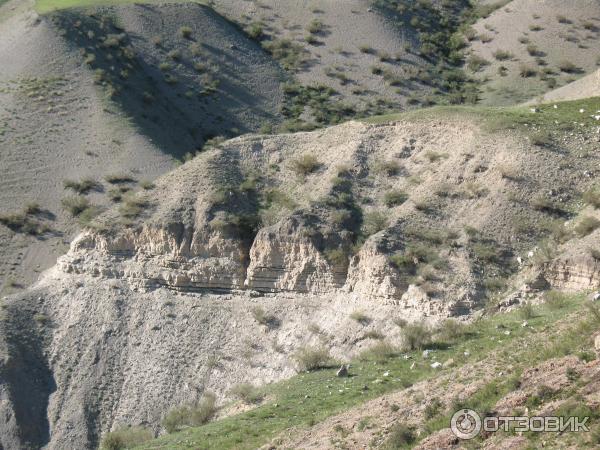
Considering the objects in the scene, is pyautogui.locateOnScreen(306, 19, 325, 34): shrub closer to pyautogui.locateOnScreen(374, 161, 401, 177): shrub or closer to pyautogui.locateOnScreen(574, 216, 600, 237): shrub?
pyautogui.locateOnScreen(374, 161, 401, 177): shrub

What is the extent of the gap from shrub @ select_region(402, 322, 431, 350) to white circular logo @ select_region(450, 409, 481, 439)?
912 centimetres

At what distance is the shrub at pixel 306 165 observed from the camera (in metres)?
37.0

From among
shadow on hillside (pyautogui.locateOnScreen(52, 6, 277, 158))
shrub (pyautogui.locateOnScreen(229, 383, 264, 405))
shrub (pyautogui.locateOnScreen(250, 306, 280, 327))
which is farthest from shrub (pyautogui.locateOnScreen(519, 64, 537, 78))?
shrub (pyautogui.locateOnScreen(229, 383, 264, 405))

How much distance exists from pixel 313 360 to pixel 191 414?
3979 mm

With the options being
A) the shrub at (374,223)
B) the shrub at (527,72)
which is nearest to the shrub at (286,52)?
the shrub at (527,72)

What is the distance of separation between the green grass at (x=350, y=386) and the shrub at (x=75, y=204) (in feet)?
61.9

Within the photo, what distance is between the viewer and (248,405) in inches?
1091

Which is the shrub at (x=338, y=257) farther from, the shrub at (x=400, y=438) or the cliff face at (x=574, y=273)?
the shrub at (x=400, y=438)

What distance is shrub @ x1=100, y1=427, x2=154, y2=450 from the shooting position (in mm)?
29266

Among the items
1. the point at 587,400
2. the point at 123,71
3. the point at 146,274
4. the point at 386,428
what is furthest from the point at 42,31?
the point at 587,400

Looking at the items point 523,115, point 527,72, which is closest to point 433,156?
point 523,115

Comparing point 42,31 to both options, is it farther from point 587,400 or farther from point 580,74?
point 587,400

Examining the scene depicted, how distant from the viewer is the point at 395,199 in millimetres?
34531

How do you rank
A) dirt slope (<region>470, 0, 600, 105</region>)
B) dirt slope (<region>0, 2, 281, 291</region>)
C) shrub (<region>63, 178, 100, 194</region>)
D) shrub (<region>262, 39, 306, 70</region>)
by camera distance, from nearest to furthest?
shrub (<region>63, 178, 100, 194</region>) < dirt slope (<region>0, 2, 281, 291</region>) < dirt slope (<region>470, 0, 600, 105</region>) < shrub (<region>262, 39, 306, 70</region>)
